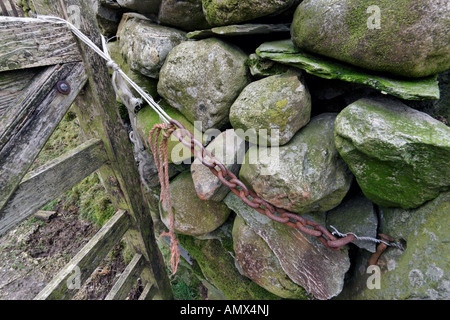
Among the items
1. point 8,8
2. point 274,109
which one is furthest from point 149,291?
point 8,8

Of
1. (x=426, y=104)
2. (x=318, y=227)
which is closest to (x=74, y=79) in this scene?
(x=318, y=227)

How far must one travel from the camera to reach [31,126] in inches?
55.7

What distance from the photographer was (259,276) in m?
2.01

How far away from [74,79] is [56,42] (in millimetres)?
235

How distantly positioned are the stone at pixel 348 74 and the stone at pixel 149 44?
928 mm

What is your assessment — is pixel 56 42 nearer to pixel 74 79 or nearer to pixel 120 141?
pixel 74 79

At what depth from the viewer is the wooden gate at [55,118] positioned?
133 centimetres

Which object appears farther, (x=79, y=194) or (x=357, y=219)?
(x=79, y=194)

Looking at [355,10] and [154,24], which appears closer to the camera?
[355,10]

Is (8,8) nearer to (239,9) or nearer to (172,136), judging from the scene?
(172,136)

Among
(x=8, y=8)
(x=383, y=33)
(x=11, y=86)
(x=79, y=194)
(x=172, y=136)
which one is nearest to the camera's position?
(x=383, y=33)

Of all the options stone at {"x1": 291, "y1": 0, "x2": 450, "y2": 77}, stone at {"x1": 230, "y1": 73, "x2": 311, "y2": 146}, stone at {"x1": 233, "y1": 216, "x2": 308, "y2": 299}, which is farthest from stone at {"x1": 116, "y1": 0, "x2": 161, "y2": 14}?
stone at {"x1": 233, "y1": 216, "x2": 308, "y2": 299}

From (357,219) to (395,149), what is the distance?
0.70 meters

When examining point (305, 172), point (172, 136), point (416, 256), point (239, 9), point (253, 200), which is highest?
point (239, 9)
